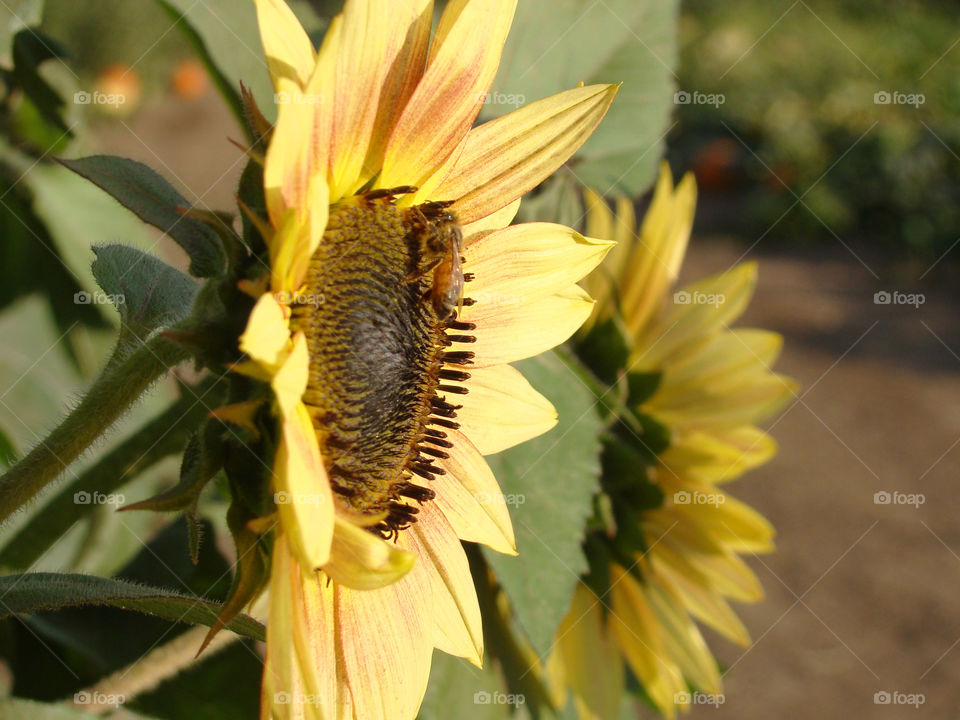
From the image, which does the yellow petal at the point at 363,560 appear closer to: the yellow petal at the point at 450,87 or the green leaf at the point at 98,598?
the green leaf at the point at 98,598

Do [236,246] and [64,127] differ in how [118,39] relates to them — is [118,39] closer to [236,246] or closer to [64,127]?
[64,127]

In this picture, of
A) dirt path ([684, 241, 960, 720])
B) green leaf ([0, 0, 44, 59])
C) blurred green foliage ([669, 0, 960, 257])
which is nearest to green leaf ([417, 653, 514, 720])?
green leaf ([0, 0, 44, 59])

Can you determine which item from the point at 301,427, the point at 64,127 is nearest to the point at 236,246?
the point at 301,427

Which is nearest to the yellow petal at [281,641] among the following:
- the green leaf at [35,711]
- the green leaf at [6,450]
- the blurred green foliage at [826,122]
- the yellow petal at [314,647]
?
the yellow petal at [314,647]

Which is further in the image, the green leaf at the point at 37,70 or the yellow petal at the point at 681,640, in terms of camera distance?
the yellow petal at the point at 681,640

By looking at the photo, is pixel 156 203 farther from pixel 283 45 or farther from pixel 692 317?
pixel 692 317

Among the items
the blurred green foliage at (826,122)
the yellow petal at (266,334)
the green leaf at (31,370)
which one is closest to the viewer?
the yellow petal at (266,334)
